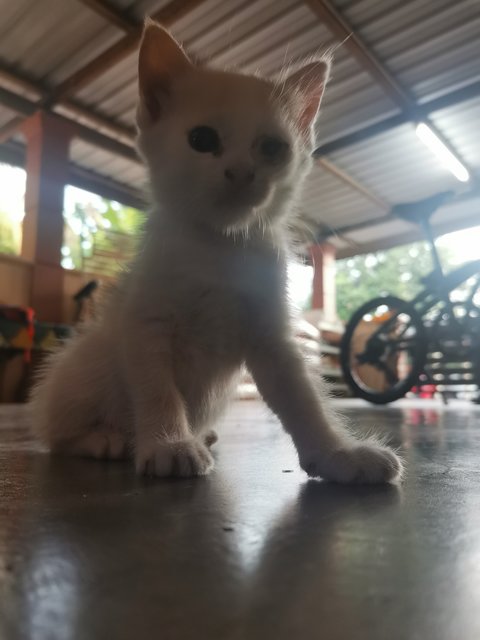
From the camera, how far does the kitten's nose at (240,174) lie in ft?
3.36

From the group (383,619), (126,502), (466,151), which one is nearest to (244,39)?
(466,151)

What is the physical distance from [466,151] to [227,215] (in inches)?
199

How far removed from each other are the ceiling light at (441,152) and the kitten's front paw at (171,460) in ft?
14.7

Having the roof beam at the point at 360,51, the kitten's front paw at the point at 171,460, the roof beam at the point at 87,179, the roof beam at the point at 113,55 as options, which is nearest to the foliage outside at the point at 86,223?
the roof beam at the point at 87,179

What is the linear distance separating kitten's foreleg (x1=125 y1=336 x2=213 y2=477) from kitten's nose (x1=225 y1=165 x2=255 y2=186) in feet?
1.07

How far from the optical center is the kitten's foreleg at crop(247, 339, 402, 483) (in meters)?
0.92

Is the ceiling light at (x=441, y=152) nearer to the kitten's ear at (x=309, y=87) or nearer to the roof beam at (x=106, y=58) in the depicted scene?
the roof beam at (x=106, y=58)

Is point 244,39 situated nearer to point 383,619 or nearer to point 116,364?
point 116,364

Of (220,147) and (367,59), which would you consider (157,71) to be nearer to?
(220,147)

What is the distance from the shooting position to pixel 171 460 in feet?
3.01

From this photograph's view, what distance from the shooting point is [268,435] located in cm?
183

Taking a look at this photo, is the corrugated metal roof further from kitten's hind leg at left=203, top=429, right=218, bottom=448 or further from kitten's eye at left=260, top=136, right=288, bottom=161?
kitten's eye at left=260, top=136, right=288, bottom=161

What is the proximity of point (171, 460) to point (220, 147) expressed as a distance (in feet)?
1.86

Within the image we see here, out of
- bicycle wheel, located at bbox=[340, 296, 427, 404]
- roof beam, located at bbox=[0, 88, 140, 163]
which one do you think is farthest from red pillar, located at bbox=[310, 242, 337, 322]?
roof beam, located at bbox=[0, 88, 140, 163]
